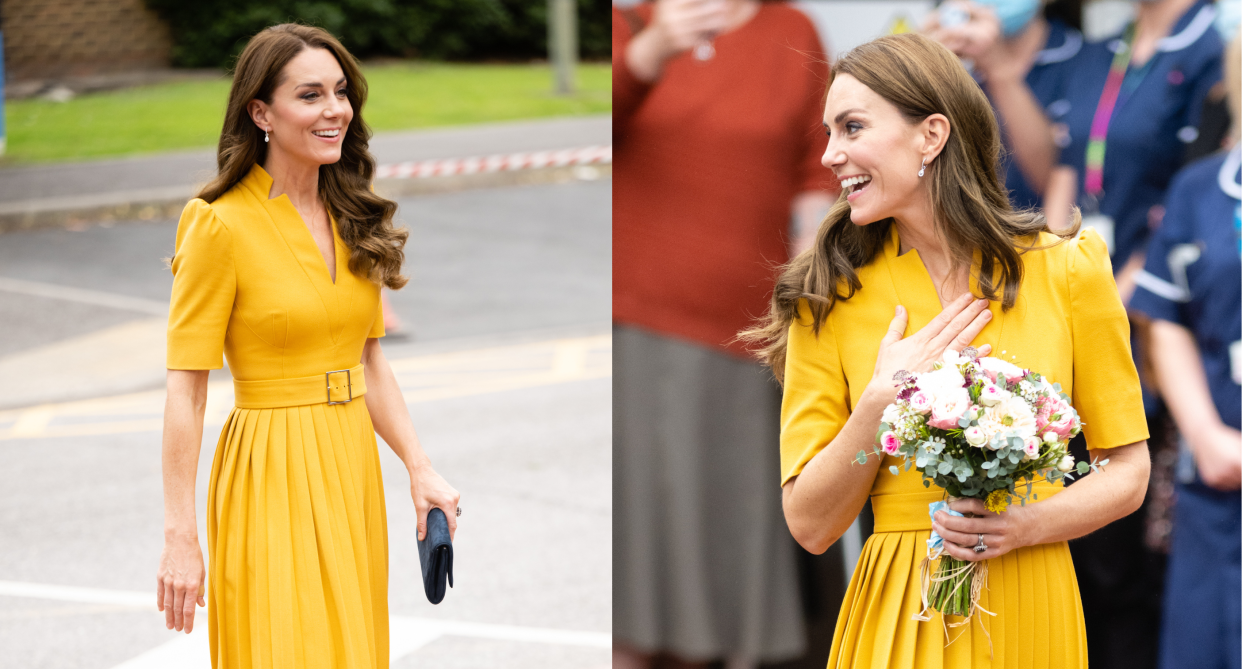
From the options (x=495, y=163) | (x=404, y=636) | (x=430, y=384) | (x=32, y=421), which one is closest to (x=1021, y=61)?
(x=404, y=636)

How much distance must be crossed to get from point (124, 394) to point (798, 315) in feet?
25.2

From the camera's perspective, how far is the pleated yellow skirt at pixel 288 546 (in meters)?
2.78

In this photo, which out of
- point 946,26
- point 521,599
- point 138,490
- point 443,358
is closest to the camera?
point 946,26

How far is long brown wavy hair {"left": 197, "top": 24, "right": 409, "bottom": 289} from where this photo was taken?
2.85 m

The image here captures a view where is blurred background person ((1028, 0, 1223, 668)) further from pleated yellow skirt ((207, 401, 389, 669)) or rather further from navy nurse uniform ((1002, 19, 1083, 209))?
pleated yellow skirt ((207, 401, 389, 669))

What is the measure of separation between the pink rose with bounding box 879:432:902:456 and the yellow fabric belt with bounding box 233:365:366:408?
1388mm

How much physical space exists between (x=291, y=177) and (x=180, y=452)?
2.22 ft

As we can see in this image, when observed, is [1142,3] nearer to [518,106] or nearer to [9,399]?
[9,399]

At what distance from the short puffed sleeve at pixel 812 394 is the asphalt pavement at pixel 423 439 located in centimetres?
280

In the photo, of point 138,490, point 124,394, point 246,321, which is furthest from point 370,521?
point 124,394

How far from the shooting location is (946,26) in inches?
128

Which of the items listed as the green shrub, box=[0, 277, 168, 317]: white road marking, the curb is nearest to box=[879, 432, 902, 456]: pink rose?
box=[0, 277, 168, 317]: white road marking

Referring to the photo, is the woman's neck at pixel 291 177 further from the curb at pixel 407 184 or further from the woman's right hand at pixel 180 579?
the curb at pixel 407 184

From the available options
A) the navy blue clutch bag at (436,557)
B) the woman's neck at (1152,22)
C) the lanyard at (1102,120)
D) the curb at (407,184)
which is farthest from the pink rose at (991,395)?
the curb at (407,184)
